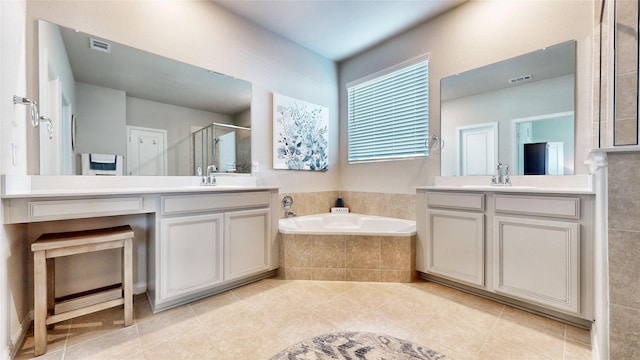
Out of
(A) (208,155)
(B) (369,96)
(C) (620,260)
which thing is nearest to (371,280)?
(C) (620,260)

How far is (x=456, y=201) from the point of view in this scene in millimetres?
2312

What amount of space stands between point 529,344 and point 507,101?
195 cm

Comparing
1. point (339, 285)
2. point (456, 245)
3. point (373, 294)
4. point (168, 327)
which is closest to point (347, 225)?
point (339, 285)

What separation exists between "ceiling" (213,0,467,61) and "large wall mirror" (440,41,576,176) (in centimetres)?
79

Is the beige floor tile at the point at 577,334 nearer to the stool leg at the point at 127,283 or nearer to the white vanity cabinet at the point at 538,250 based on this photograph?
the white vanity cabinet at the point at 538,250

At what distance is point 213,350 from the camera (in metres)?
1.54

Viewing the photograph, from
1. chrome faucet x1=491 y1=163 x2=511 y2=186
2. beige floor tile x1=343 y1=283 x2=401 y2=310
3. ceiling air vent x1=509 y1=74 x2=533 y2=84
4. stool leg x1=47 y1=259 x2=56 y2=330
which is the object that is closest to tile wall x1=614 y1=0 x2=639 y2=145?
ceiling air vent x1=509 y1=74 x2=533 y2=84

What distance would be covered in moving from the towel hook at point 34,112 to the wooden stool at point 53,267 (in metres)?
0.72

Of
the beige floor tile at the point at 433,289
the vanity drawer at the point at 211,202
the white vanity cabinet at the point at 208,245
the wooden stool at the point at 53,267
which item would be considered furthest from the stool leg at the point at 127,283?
the beige floor tile at the point at 433,289

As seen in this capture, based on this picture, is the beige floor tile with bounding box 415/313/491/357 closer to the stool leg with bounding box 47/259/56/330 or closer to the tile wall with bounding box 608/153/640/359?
the tile wall with bounding box 608/153/640/359

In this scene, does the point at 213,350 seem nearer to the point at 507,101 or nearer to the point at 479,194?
the point at 479,194

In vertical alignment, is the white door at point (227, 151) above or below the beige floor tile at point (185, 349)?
above

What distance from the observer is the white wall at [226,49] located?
6.52ft

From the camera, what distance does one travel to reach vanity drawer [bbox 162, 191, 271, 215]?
1.99 metres
